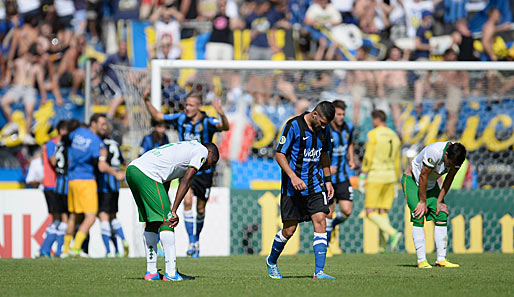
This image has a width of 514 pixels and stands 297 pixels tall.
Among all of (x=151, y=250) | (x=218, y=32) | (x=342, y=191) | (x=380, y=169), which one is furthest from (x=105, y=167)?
(x=218, y=32)

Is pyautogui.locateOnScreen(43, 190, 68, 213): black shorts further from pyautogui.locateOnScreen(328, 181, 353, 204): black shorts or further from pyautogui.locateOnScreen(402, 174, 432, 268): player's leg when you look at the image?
pyautogui.locateOnScreen(402, 174, 432, 268): player's leg

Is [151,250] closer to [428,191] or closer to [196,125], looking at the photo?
Answer: [428,191]

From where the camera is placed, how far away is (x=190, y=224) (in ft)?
47.7

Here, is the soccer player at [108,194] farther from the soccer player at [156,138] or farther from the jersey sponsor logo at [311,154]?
the jersey sponsor logo at [311,154]

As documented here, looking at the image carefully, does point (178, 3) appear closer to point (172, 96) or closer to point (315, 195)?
point (172, 96)

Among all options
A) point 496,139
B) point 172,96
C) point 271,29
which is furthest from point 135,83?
point 496,139

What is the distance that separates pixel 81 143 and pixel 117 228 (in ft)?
5.72

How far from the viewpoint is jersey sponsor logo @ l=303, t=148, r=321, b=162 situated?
9.80 meters

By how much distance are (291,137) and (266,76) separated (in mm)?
8234

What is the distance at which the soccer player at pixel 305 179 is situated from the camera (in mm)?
9656

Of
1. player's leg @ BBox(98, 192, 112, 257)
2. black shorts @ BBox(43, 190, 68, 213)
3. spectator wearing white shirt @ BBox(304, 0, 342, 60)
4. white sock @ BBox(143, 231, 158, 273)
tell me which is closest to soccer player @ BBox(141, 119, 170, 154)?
player's leg @ BBox(98, 192, 112, 257)

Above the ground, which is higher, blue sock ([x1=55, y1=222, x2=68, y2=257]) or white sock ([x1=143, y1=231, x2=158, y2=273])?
white sock ([x1=143, y1=231, x2=158, y2=273])

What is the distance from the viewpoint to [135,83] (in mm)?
17328

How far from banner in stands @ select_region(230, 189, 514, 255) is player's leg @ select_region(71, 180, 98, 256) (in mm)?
2710
